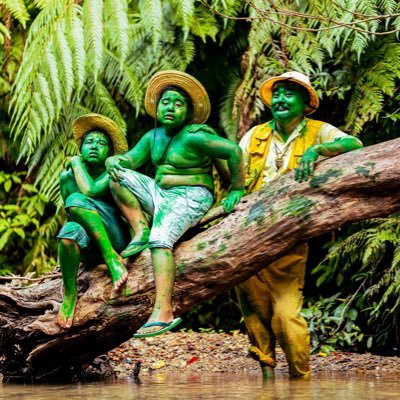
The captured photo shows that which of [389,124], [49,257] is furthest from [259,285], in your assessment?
[49,257]

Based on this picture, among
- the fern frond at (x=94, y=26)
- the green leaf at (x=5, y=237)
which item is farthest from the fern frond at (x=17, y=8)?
the green leaf at (x=5, y=237)

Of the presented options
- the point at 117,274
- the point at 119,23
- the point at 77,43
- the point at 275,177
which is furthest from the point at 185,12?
the point at 117,274

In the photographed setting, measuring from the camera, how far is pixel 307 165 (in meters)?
4.73

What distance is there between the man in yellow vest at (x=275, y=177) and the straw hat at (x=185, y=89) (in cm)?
36

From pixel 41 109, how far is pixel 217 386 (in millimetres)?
3423

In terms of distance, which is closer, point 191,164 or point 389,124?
point 191,164

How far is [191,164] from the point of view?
4961 mm

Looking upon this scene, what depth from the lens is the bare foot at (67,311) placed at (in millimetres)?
5027

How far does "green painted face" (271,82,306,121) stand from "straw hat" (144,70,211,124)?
396 millimetres

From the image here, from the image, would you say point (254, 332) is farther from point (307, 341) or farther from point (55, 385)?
point (55, 385)

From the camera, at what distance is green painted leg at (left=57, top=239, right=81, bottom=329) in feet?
16.2

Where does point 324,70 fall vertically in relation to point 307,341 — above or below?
above

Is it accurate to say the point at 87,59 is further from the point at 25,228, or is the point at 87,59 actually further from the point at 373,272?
the point at 373,272

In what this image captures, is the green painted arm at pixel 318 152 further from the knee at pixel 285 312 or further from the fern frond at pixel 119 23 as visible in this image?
the fern frond at pixel 119 23
